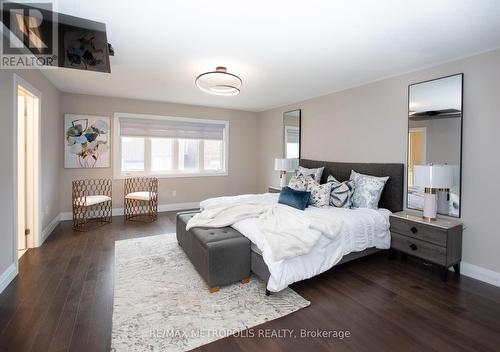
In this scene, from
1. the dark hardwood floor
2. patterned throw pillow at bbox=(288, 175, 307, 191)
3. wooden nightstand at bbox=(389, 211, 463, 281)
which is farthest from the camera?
patterned throw pillow at bbox=(288, 175, 307, 191)

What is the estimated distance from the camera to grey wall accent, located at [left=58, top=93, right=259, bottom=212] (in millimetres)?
5051

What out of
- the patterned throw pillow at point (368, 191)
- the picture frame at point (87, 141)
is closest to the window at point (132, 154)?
the picture frame at point (87, 141)

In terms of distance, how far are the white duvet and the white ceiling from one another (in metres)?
1.89

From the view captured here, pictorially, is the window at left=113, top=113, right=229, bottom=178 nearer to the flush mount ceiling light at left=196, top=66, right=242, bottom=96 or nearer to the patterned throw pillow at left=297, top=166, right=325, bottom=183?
the flush mount ceiling light at left=196, top=66, right=242, bottom=96

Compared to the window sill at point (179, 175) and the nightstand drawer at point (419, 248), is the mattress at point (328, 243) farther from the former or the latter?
the window sill at point (179, 175)

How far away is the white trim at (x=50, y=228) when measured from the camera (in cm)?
383

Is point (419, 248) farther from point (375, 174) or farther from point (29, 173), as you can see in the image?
point (29, 173)

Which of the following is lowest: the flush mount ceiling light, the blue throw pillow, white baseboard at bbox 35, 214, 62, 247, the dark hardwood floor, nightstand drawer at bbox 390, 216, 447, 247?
the dark hardwood floor

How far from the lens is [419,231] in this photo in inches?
116

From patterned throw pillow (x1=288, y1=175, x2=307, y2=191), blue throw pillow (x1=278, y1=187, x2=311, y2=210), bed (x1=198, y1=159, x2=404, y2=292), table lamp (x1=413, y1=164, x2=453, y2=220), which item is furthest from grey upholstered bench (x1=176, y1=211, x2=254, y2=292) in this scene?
table lamp (x1=413, y1=164, x2=453, y2=220)

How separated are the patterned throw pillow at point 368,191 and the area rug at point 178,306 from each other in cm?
175

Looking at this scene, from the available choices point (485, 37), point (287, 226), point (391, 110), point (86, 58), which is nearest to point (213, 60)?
point (86, 58)

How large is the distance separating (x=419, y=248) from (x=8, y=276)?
14.2ft

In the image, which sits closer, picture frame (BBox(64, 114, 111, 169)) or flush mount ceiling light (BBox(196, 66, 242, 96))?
flush mount ceiling light (BBox(196, 66, 242, 96))
